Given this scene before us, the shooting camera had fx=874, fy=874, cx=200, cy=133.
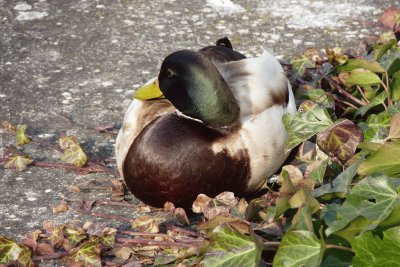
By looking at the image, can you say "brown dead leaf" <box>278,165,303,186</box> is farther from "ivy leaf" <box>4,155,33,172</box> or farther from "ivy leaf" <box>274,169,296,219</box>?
"ivy leaf" <box>4,155,33,172</box>

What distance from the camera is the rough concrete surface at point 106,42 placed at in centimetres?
416

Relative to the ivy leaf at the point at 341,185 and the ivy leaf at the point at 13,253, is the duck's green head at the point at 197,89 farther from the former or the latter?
the ivy leaf at the point at 13,253

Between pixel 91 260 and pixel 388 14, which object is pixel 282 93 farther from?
pixel 388 14

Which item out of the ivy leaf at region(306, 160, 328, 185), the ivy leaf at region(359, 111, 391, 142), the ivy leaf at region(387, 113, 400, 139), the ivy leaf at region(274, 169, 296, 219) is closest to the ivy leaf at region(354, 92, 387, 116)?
the ivy leaf at region(359, 111, 391, 142)

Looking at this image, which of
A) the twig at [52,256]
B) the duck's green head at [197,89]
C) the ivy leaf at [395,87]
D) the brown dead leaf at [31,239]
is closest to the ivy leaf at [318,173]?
the duck's green head at [197,89]

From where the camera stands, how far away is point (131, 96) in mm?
4379


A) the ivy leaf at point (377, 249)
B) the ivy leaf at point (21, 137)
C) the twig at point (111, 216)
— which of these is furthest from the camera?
the ivy leaf at point (21, 137)

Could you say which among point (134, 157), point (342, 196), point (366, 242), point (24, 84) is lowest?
point (24, 84)

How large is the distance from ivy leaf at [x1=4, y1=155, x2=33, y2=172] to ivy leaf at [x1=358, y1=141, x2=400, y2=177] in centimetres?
165

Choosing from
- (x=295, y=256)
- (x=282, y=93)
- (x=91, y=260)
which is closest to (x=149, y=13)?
(x=282, y=93)

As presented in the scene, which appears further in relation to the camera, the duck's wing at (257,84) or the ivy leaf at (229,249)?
the duck's wing at (257,84)

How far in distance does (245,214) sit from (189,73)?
2.00 feet

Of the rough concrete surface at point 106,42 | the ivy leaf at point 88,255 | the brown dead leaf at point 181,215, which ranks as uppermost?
the ivy leaf at point 88,255

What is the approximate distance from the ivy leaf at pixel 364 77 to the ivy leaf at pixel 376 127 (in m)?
0.25
